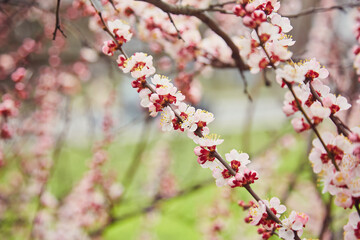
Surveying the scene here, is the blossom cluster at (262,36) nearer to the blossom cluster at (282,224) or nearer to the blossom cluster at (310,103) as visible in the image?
the blossom cluster at (310,103)

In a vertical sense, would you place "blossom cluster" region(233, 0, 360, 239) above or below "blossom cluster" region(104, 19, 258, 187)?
above

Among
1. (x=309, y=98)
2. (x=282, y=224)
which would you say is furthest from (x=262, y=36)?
(x=282, y=224)

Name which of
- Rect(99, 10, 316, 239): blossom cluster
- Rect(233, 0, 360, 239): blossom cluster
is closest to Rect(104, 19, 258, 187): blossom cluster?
Rect(99, 10, 316, 239): blossom cluster

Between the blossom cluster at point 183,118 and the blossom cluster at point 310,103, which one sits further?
the blossom cluster at point 183,118

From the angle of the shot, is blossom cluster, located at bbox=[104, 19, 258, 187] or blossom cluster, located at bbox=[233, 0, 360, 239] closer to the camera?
blossom cluster, located at bbox=[233, 0, 360, 239]

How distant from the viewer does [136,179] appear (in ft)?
15.4

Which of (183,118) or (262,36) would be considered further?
(183,118)

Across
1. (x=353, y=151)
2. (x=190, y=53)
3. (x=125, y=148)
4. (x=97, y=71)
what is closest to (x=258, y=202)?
(x=353, y=151)

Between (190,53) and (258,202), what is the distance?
81 cm

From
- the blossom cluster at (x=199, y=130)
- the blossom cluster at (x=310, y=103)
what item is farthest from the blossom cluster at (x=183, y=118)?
the blossom cluster at (x=310, y=103)

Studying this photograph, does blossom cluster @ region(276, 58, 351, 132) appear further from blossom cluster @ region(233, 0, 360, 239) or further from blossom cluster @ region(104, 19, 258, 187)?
blossom cluster @ region(104, 19, 258, 187)

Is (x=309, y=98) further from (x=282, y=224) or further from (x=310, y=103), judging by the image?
(x=282, y=224)

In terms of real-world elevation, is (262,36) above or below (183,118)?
above

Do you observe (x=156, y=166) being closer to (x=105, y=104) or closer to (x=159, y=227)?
(x=159, y=227)
